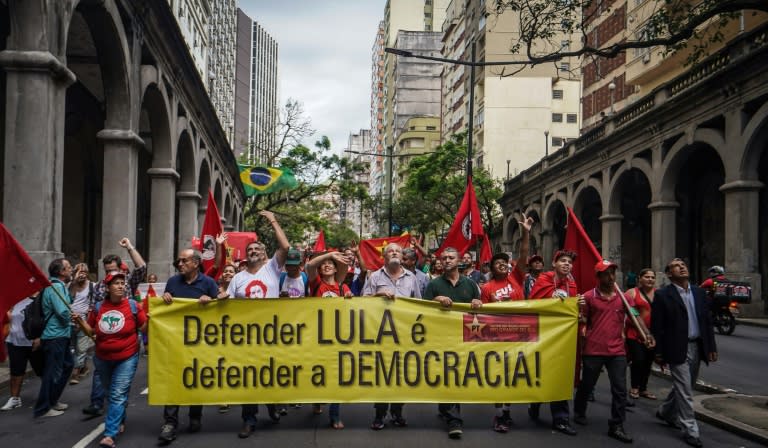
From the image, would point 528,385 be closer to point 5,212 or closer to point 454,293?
point 454,293

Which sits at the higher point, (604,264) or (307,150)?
(307,150)

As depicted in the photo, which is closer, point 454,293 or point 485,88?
point 454,293

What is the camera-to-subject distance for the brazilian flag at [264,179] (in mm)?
35219

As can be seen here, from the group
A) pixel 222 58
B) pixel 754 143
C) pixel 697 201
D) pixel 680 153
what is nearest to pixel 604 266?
pixel 754 143

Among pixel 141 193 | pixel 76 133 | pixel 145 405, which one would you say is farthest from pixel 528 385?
pixel 141 193

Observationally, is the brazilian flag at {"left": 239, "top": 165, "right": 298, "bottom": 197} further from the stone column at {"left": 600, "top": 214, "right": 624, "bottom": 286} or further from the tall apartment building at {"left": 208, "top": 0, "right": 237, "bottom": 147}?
the tall apartment building at {"left": 208, "top": 0, "right": 237, "bottom": 147}

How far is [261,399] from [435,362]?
177 centimetres

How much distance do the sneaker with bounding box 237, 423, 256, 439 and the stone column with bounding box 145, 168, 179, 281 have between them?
49.8 ft

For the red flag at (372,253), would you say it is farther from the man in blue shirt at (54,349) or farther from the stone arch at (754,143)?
the stone arch at (754,143)

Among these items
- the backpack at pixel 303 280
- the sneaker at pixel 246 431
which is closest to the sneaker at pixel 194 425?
the sneaker at pixel 246 431

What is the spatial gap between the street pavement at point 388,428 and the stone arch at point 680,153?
1555 cm

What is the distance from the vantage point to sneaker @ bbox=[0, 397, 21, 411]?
7.86 meters

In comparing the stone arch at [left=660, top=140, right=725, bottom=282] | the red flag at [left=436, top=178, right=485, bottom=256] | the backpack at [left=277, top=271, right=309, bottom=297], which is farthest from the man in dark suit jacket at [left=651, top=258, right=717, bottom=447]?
the stone arch at [left=660, top=140, right=725, bottom=282]

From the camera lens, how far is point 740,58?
2033cm
